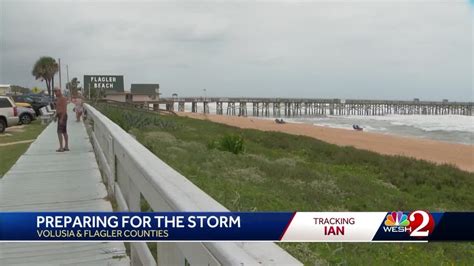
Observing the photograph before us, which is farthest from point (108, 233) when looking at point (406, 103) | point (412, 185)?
point (406, 103)

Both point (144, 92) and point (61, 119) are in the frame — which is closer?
point (61, 119)

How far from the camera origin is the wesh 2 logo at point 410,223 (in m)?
2.12

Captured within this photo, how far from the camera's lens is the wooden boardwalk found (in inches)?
181

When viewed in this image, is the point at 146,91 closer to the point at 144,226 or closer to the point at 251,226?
the point at 144,226

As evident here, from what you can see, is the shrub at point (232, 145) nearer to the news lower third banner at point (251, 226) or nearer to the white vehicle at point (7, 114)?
the white vehicle at point (7, 114)

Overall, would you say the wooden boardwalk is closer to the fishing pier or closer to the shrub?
the shrub

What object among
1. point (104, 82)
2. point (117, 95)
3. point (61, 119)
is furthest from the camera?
point (117, 95)

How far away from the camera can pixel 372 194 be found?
12.2 meters

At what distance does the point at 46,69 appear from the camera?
85.8m

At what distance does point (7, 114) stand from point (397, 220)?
23.7 meters

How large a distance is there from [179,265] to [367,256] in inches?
175

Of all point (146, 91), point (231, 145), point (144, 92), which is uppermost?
point (146, 91)

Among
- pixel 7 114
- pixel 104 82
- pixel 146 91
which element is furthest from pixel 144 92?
pixel 7 114

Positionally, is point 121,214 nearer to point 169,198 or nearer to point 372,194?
point 169,198
